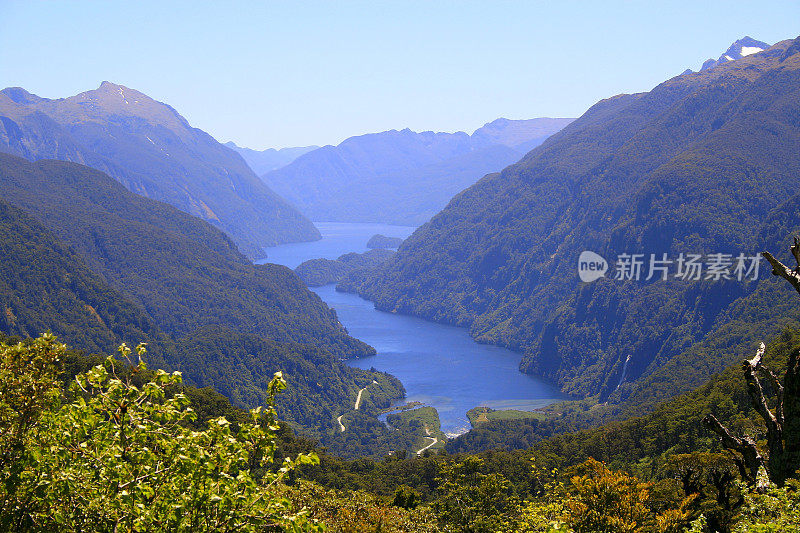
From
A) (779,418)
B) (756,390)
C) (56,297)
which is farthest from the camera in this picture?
(56,297)

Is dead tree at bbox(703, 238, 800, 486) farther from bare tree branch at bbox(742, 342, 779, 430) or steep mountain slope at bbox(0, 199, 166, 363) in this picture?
steep mountain slope at bbox(0, 199, 166, 363)

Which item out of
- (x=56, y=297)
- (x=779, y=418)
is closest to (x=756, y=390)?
(x=779, y=418)

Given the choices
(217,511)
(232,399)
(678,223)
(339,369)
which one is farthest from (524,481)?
(678,223)

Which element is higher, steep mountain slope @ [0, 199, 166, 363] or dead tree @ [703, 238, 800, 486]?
dead tree @ [703, 238, 800, 486]

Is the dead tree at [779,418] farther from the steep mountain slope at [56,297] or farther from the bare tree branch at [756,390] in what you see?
the steep mountain slope at [56,297]

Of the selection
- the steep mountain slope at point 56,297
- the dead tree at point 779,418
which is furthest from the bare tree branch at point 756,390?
the steep mountain slope at point 56,297

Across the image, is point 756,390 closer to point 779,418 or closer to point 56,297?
point 779,418

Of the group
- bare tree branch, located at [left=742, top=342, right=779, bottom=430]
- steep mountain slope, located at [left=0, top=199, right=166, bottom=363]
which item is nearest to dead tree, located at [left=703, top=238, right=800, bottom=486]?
bare tree branch, located at [left=742, top=342, right=779, bottom=430]

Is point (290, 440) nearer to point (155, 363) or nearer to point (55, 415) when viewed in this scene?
point (155, 363)
